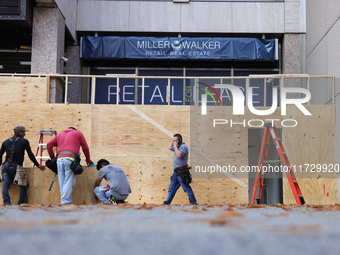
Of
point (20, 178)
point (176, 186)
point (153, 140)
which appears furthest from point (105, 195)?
point (153, 140)

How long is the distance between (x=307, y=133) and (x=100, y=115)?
4.78 metres

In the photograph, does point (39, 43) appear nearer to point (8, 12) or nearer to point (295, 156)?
point (8, 12)

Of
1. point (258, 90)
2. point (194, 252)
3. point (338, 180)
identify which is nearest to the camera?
point (194, 252)

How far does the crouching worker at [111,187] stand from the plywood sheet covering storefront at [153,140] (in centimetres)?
236

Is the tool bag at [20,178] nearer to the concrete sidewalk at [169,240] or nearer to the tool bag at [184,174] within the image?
the tool bag at [184,174]

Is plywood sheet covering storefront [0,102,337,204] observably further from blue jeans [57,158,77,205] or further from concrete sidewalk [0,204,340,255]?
concrete sidewalk [0,204,340,255]

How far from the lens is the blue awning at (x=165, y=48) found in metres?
12.8

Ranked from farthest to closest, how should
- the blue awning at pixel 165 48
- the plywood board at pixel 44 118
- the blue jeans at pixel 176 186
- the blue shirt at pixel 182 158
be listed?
the blue awning at pixel 165 48 < the plywood board at pixel 44 118 < the blue shirt at pixel 182 158 < the blue jeans at pixel 176 186

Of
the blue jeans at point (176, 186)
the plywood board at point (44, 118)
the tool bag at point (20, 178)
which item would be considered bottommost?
the blue jeans at point (176, 186)

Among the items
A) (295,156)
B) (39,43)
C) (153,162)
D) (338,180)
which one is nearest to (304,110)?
(295,156)

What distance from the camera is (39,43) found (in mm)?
10922

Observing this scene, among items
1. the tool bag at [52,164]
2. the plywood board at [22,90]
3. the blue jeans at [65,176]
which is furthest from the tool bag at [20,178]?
the plywood board at [22,90]

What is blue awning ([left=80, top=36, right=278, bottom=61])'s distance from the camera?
42.0 ft

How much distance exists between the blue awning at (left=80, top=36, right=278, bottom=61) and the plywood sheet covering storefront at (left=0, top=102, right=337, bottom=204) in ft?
15.3
